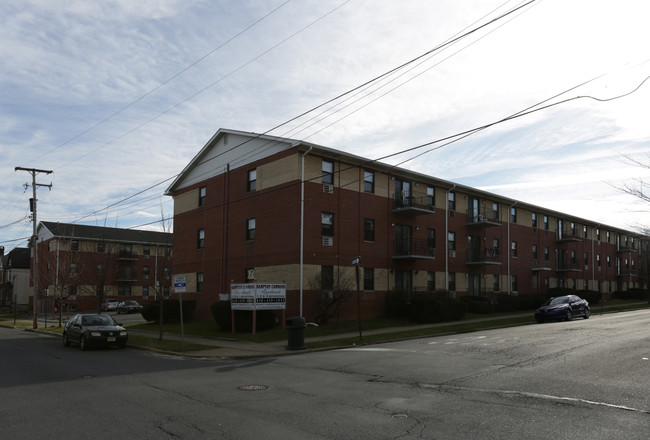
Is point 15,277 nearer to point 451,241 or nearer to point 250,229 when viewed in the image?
point 250,229

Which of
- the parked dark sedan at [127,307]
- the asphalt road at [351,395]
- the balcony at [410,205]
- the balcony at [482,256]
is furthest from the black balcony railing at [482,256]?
the parked dark sedan at [127,307]

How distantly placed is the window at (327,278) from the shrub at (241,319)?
10.2 feet

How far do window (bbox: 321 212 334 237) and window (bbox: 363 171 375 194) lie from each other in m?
3.29

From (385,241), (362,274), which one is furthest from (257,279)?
(385,241)

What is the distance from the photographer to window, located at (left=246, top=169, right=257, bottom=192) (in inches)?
1209

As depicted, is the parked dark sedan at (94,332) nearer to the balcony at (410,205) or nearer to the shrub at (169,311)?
the shrub at (169,311)

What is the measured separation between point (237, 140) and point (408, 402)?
25.5m

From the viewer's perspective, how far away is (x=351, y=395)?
976 centimetres

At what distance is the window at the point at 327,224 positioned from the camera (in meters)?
28.3

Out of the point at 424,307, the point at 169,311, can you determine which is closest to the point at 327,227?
the point at 424,307

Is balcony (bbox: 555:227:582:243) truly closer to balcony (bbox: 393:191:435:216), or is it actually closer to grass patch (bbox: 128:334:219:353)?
balcony (bbox: 393:191:435:216)

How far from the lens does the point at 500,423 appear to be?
7457 mm

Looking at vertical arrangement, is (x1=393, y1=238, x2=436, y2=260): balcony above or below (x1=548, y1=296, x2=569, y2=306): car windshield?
above

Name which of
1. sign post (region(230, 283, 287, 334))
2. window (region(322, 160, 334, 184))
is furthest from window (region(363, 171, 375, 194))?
sign post (region(230, 283, 287, 334))
